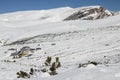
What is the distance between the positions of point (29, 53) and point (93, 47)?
26.2ft

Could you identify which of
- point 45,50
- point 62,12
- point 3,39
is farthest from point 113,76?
point 62,12

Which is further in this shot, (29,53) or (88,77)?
(29,53)

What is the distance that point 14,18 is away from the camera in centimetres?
9819

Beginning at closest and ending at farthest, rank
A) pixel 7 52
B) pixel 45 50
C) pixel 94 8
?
pixel 45 50 < pixel 7 52 < pixel 94 8

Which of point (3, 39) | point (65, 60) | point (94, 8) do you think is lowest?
point (65, 60)

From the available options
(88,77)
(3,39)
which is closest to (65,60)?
(88,77)

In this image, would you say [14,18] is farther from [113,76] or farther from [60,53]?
[113,76]

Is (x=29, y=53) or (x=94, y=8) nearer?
(x=29, y=53)

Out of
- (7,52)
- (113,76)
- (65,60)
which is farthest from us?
(7,52)

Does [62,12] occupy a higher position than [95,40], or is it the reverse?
[62,12]

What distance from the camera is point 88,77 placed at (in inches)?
435

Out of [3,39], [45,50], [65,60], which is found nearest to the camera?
[65,60]

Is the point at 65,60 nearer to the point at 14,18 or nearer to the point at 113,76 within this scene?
the point at 113,76

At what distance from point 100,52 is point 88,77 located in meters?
19.9
